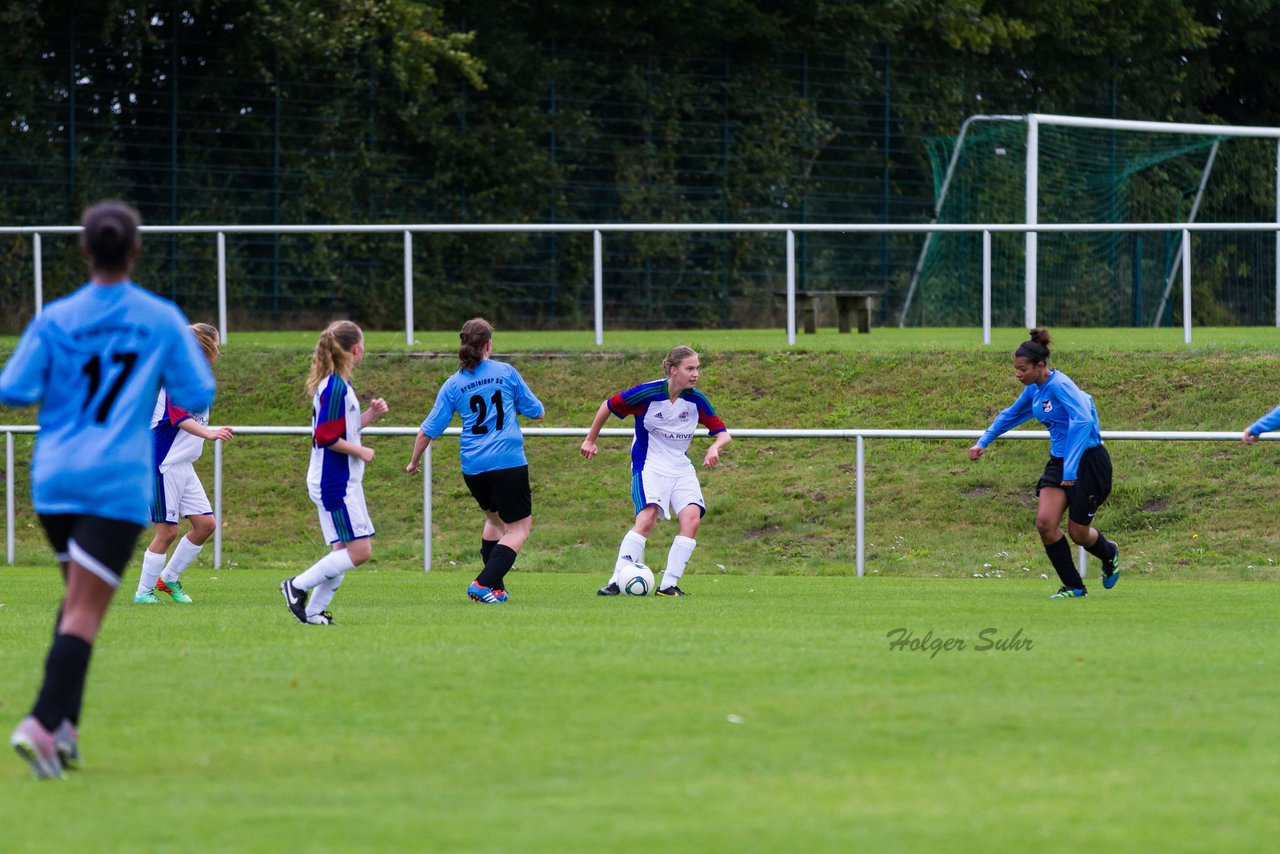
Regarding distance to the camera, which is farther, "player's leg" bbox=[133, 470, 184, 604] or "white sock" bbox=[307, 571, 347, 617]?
"player's leg" bbox=[133, 470, 184, 604]

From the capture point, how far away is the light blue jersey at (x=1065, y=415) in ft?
38.4

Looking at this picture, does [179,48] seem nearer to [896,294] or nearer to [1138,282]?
[896,294]

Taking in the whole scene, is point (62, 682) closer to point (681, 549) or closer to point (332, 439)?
point (332, 439)

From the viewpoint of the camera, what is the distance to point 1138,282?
79.8 ft

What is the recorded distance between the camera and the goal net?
69.3 feet

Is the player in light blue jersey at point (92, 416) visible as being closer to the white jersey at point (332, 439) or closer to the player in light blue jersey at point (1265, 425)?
the white jersey at point (332, 439)

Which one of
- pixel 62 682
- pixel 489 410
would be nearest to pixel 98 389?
pixel 62 682

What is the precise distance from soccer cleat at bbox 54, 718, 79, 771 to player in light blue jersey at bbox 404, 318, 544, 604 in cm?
558

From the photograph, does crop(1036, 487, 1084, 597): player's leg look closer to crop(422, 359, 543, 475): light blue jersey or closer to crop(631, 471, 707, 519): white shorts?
crop(631, 471, 707, 519): white shorts

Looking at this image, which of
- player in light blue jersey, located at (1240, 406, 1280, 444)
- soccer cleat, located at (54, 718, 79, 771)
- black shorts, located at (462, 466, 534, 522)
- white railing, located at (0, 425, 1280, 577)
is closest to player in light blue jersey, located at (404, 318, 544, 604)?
black shorts, located at (462, 466, 534, 522)

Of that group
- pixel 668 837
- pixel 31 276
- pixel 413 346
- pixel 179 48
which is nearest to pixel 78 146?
pixel 179 48

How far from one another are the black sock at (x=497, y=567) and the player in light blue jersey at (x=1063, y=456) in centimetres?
333

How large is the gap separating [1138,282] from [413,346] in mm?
10013

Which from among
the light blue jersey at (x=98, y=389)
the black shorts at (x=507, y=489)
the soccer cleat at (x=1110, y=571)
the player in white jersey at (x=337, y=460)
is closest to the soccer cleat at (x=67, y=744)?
the light blue jersey at (x=98, y=389)
